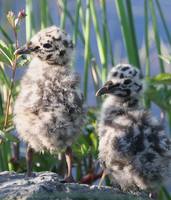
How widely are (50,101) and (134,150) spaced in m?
0.40

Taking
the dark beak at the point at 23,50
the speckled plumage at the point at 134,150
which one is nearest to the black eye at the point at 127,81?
the speckled plumage at the point at 134,150

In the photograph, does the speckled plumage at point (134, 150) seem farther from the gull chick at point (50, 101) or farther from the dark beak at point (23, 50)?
the dark beak at point (23, 50)

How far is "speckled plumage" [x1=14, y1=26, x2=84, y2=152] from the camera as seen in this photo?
130 inches

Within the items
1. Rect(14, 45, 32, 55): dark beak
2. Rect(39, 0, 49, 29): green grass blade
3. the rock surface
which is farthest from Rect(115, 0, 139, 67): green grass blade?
the rock surface

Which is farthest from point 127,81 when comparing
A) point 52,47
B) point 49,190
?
point 49,190

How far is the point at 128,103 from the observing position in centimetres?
344

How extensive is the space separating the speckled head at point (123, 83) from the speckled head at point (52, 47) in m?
0.21

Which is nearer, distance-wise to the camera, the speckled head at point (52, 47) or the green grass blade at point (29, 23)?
the speckled head at point (52, 47)

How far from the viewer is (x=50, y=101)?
331cm

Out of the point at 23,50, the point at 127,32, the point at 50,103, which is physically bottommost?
the point at 50,103

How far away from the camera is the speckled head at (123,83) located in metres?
3.45

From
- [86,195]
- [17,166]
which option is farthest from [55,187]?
[17,166]

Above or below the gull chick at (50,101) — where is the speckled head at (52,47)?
above

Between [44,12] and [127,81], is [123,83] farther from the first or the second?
[44,12]
